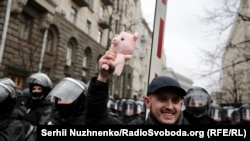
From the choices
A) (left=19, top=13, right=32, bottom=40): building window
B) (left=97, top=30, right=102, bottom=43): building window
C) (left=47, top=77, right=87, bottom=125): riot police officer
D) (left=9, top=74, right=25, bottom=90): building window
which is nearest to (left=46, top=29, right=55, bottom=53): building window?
(left=19, top=13, right=32, bottom=40): building window

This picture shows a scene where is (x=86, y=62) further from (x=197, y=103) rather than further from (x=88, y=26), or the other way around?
(x=197, y=103)

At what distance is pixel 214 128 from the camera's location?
146cm

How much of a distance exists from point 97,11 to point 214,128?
23886mm

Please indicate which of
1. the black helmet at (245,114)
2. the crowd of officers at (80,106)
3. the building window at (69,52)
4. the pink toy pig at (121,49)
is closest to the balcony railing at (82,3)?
the building window at (69,52)

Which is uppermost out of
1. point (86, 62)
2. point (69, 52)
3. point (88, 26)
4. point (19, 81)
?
point (88, 26)

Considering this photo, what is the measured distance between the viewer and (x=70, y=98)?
10.8ft

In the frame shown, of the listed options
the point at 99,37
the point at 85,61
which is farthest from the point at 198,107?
the point at 99,37

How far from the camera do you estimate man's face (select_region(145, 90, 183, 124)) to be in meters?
1.85

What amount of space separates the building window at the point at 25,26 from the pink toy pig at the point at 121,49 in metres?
13.9

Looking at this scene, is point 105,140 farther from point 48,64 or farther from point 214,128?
point 48,64

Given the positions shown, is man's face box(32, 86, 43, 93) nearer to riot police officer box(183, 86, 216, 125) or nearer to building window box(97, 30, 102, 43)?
riot police officer box(183, 86, 216, 125)

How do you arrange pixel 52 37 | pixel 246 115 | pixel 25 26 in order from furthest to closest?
pixel 52 37 < pixel 25 26 < pixel 246 115

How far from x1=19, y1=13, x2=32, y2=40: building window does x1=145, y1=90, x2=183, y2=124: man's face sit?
45.3 ft

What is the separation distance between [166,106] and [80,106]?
1.56 m
